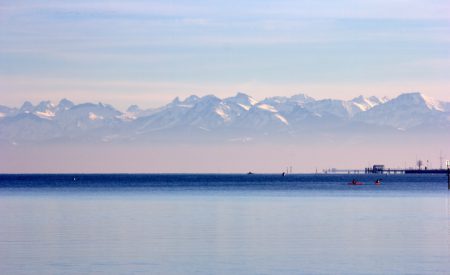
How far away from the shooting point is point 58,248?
51.9 m

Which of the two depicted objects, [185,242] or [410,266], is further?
[185,242]

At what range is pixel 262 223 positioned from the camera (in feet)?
230

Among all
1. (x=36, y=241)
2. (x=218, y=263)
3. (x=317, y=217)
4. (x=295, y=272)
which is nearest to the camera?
(x=295, y=272)

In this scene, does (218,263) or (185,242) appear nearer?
(218,263)

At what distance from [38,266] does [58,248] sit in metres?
7.41

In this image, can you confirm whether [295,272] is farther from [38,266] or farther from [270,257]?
[38,266]

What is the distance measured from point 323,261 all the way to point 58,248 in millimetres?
14894

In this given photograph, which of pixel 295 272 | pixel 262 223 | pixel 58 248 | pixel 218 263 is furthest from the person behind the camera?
pixel 262 223

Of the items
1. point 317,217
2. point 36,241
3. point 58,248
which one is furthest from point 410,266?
point 317,217

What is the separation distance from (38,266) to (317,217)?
118 ft

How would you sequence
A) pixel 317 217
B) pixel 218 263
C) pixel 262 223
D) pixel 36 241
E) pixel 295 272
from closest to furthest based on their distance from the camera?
pixel 295 272 → pixel 218 263 → pixel 36 241 → pixel 262 223 → pixel 317 217

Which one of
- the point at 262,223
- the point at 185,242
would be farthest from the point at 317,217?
the point at 185,242

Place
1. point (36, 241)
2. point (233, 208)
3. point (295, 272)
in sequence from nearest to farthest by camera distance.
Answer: point (295, 272)
point (36, 241)
point (233, 208)

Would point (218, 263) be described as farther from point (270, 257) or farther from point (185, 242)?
point (185, 242)
